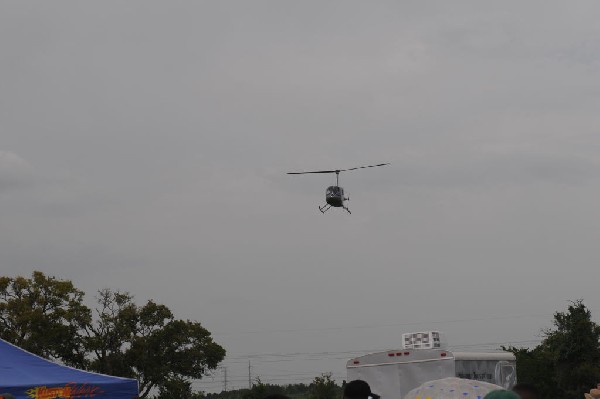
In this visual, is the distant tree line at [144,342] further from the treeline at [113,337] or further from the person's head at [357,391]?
the person's head at [357,391]

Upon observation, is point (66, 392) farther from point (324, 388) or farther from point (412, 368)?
point (324, 388)

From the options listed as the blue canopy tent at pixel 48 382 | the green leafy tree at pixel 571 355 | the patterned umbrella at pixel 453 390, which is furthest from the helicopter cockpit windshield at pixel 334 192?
the patterned umbrella at pixel 453 390

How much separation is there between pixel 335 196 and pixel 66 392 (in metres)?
32.3

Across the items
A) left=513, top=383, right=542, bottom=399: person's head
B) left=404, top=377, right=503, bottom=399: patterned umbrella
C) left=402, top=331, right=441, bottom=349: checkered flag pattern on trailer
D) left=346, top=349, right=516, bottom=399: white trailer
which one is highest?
left=402, top=331, right=441, bottom=349: checkered flag pattern on trailer

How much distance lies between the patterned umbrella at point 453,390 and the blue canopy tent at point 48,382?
5.86m

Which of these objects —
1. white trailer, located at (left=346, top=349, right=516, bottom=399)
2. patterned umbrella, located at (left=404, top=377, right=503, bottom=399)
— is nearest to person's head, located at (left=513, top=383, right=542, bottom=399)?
patterned umbrella, located at (left=404, top=377, right=503, bottom=399)

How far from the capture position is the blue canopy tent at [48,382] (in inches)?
512

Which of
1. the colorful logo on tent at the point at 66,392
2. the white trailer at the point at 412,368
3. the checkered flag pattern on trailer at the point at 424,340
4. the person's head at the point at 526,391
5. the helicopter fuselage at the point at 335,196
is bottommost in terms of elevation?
the person's head at the point at 526,391

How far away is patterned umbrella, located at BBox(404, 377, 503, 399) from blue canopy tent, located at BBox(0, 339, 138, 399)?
5.86m

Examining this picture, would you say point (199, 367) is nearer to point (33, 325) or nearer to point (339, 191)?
point (33, 325)

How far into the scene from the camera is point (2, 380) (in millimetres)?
12945

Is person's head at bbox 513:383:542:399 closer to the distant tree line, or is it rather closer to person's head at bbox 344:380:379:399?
person's head at bbox 344:380:379:399

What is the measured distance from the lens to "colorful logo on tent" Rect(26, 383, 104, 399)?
13055mm

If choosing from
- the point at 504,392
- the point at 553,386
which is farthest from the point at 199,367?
the point at 504,392
